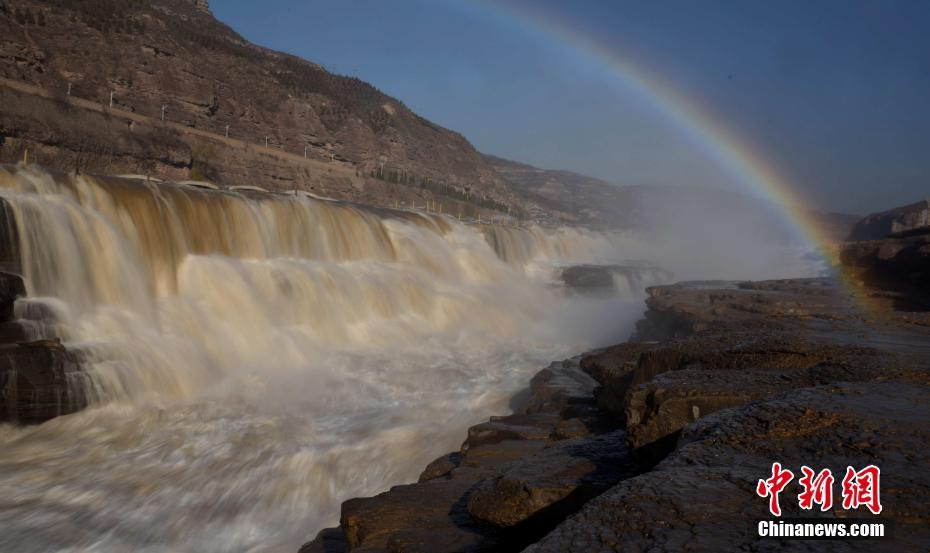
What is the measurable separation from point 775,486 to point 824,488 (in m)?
0.16

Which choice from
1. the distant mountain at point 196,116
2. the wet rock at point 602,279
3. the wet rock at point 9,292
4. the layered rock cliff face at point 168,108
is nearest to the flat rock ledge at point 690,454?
the wet rock at point 9,292

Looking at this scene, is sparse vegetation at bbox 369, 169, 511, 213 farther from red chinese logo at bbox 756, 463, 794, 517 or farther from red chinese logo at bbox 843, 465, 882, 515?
red chinese logo at bbox 843, 465, 882, 515

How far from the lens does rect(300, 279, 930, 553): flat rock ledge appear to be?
2161 millimetres

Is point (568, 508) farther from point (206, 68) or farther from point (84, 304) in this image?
point (206, 68)

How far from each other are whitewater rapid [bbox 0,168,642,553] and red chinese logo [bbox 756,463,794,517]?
4.22 metres

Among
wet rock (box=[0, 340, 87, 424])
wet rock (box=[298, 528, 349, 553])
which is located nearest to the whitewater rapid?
wet rock (box=[0, 340, 87, 424])

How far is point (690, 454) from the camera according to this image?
2797 millimetres

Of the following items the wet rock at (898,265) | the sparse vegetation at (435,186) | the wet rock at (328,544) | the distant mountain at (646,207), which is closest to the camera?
the wet rock at (328,544)

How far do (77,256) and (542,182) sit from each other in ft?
469

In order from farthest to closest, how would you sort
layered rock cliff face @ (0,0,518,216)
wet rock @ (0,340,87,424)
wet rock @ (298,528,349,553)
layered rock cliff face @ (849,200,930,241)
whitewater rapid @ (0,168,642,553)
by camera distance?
layered rock cliff face @ (849,200,930,241) → layered rock cliff face @ (0,0,518,216) → wet rock @ (0,340,87,424) → whitewater rapid @ (0,168,642,553) → wet rock @ (298,528,349,553)

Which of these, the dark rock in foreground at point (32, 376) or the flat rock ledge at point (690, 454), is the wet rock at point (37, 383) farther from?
the flat rock ledge at point (690, 454)

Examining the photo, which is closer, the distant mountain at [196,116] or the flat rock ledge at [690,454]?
the flat rock ledge at [690,454]

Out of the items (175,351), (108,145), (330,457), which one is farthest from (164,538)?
(108,145)

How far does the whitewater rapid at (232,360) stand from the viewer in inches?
238
